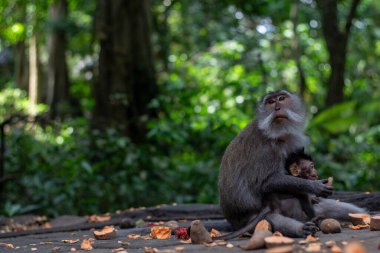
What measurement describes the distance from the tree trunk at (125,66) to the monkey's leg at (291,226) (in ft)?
19.5

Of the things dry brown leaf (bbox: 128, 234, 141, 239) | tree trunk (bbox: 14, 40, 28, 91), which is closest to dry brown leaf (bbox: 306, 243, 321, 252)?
dry brown leaf (bbox: 128, 234, 141, 239)

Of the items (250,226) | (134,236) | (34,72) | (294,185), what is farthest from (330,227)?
(34,72)

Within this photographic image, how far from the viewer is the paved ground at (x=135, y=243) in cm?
338

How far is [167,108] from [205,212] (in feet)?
9.79

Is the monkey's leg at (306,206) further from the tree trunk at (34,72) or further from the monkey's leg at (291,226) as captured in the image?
the tree trunk at (34,72)

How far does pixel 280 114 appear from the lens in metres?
Answer: 4.31

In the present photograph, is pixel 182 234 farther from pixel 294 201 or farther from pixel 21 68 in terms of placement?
pixel 21 68

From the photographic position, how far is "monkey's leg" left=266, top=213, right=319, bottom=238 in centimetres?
368

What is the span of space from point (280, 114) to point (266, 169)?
448 millimetres

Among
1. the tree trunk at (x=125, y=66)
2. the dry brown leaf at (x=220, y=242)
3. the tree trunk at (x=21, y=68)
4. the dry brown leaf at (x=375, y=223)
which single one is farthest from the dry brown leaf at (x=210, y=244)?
the tree trunk at (x=21, y=68)

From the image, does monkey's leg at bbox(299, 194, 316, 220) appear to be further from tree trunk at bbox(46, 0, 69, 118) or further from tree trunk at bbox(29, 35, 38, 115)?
tree trunk at bbox(29, 35, 38, 115)

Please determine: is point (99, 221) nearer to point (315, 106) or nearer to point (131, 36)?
point (131, 36)

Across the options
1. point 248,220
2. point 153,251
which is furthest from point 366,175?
point 153,251

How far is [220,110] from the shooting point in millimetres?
8609
